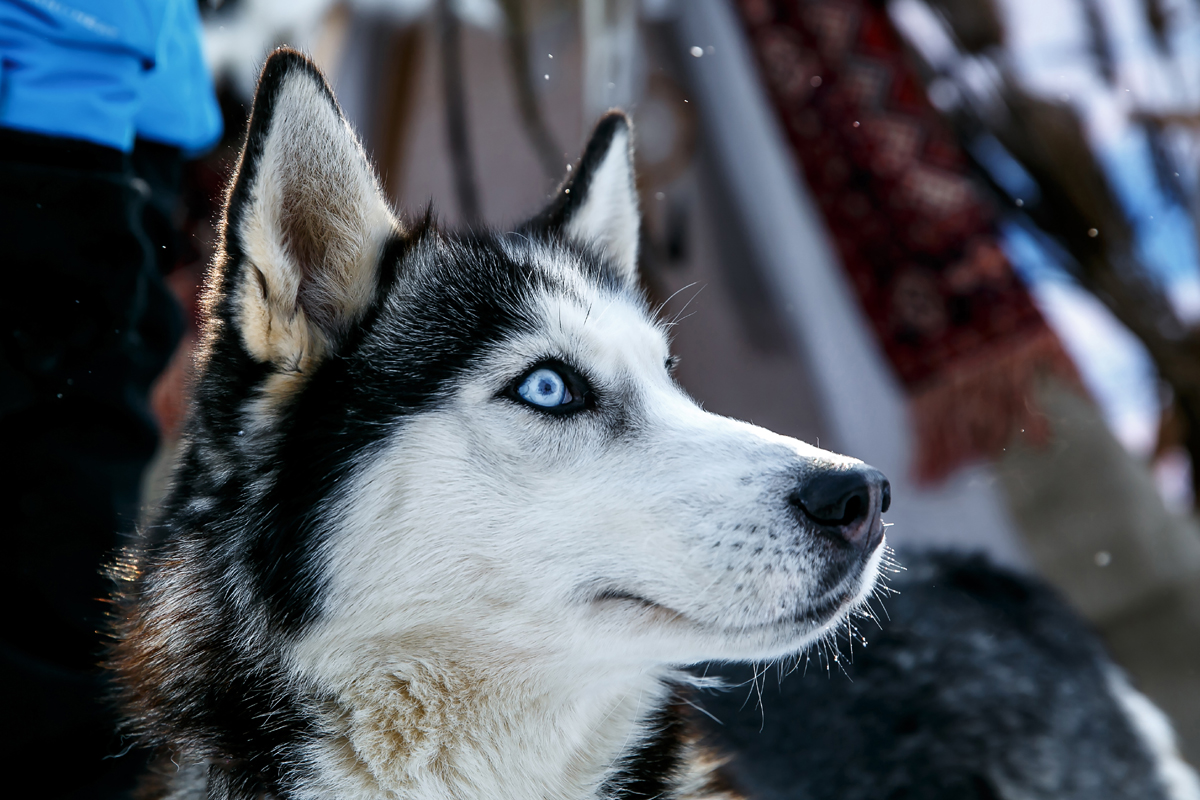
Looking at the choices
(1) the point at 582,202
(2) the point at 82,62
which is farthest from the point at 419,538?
(2) the point at 82,62

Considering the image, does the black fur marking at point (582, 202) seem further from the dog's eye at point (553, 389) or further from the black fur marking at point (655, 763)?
the black fur marking at point (655, 763)

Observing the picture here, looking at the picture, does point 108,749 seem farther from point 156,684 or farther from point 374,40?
point 374,40

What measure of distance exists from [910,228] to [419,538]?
3113 millimetres

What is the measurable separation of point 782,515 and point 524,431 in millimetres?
398

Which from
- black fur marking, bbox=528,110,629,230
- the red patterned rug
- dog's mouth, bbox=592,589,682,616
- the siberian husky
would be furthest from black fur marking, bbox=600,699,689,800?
the red patterned rug

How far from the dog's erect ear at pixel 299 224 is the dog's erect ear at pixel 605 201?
456 mm

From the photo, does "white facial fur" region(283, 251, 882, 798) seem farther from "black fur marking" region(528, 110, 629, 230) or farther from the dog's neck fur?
"black fur marking" region(528, 110, 629, 230)

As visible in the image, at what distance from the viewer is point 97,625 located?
146 centimetres

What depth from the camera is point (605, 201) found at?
1.74 metres

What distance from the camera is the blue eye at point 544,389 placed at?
4.09 ft

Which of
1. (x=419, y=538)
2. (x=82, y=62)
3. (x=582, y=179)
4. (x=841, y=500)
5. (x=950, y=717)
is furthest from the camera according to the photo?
(x=950, y=717)

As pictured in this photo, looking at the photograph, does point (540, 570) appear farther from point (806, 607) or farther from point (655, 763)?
point (655, 763)

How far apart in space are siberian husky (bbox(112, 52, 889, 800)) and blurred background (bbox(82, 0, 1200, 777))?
78.1 inches

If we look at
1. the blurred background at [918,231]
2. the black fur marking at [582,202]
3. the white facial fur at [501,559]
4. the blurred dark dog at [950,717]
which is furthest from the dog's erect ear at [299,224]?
A: the blurred background at [918,231]
